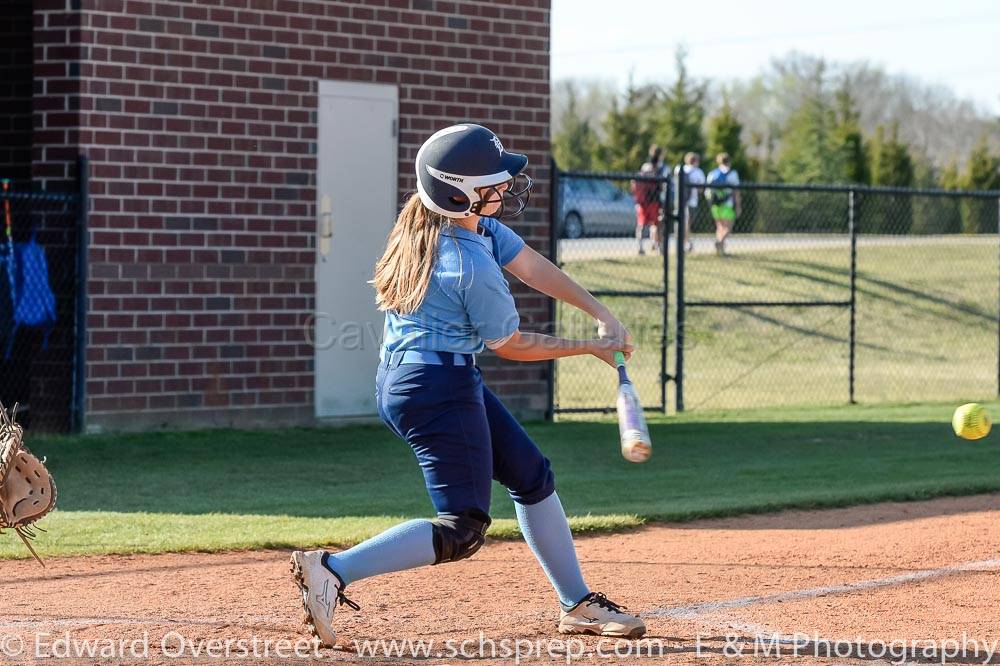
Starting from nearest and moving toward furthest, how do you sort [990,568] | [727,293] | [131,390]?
1. [990,568]
2. [131,390]
3. [727,293]

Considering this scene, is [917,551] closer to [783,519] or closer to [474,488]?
[783,519]

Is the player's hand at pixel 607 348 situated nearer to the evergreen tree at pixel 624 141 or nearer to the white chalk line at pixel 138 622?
the white chalk line at pixel 138 622

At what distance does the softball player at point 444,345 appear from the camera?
505 centimetres

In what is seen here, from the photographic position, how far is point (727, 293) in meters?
24.1

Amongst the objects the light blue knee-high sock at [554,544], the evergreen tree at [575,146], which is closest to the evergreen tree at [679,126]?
the evergreen tree at [575,146]

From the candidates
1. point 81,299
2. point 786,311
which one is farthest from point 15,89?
point 786,311

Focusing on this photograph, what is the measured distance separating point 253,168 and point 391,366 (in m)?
7.92

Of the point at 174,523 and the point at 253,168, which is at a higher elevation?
the point at 253,168

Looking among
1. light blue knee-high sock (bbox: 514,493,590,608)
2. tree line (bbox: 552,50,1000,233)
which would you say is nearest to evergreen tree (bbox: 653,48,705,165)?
tree line (bbox: 552,50,1000,233)

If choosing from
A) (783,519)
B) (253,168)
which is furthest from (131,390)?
(783,519)

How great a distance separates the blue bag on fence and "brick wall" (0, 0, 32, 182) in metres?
1.80

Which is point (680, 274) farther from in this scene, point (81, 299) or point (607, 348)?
point (607, 348)

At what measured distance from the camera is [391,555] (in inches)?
202

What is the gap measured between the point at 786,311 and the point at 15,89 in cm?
1528
